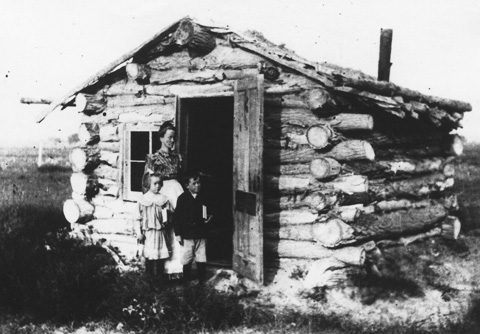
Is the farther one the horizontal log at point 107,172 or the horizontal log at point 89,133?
the horizontal log at point 89,133

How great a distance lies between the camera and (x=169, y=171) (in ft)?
21.8

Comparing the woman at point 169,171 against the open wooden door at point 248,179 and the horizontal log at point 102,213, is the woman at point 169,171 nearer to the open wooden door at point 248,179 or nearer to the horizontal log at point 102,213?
the open wooden door at point 248,179

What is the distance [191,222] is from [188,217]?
79mm

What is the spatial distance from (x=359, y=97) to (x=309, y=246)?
214 cm

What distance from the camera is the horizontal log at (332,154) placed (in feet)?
22.3

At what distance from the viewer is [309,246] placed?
23.2 ft

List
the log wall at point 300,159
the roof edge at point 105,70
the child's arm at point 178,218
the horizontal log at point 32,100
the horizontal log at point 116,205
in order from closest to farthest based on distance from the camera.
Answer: the child's arm at point 178,218 → the log wall at point 300,159 → the roof edge at point 105,70 → the horizontal log at point 116,205 → the horizontal log at point 32,100

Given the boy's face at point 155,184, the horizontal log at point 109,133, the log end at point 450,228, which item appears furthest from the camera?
the log end at point 450,228

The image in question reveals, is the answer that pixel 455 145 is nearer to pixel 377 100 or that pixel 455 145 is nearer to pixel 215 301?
pixel 377 100

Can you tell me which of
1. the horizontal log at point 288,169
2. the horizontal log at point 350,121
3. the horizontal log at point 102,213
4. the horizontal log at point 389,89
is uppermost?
the horizontal log at point 389,89

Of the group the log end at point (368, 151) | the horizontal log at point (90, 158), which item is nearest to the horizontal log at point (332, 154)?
the log end at point (368, 151)

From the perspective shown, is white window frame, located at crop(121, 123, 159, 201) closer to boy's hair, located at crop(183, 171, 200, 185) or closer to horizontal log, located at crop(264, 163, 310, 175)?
boy's hair, located at crop(183, 171, 200, 185)

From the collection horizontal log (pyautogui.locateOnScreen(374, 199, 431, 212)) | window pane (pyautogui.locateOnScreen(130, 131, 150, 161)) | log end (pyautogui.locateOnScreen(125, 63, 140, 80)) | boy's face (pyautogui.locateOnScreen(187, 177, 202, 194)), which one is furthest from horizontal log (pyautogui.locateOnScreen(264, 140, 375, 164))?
log end (pyautogui.locateOnScreen(125, 63, 140, 80))

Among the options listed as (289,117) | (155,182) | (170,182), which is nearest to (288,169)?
(289,117)
